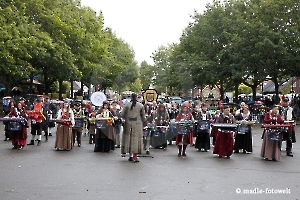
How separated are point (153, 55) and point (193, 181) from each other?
8606cm

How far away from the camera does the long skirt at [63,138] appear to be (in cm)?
1611

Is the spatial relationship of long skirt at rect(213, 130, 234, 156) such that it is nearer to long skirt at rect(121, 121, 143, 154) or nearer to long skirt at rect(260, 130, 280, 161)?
long skirt at rect(260, 130, 280, 161)

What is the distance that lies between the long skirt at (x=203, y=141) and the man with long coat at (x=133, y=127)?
3.70 metres

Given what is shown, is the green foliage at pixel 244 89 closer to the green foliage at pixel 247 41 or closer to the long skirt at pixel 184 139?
the green foliage at pixel 247 41

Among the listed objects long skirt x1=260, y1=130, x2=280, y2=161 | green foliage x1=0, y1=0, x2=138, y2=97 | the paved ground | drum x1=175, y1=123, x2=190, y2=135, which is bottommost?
the paved ground

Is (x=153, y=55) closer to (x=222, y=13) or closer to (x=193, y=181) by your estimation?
(x=222, y=13)

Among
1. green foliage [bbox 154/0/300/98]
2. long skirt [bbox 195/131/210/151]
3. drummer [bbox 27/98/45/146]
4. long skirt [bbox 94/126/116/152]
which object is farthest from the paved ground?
green foliage [bbox 154/0/300/98]

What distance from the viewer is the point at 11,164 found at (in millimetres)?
12508

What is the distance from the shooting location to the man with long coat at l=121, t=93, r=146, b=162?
13500 millimetres

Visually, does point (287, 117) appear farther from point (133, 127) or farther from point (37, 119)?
point (37, 119)

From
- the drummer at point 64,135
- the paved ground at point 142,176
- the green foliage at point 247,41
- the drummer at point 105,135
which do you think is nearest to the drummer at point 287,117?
the paved ground at point 142,176

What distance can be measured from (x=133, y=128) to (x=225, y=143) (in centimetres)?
303

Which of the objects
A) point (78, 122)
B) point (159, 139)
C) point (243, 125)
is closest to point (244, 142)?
point (243, 125)

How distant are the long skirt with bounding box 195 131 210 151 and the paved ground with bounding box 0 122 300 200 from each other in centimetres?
98
